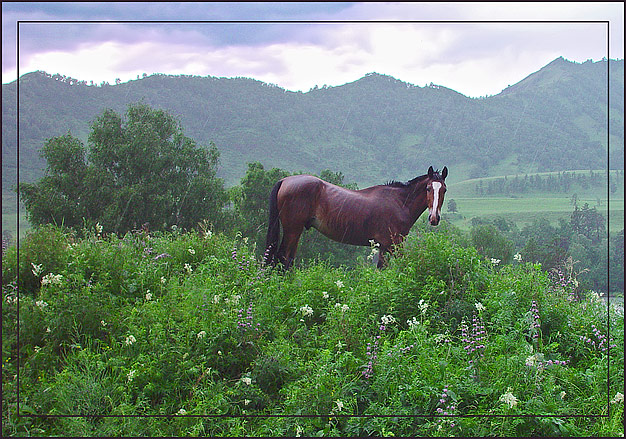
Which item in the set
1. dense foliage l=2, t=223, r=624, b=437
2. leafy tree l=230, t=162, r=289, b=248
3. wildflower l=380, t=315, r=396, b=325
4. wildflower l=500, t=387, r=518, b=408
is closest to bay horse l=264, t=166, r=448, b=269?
leafy tree l=230, t=162, r=289, b=248

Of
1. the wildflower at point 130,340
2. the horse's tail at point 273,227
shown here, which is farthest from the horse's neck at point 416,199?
the wildflower at point 130,340

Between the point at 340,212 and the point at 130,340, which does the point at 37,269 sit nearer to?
the point at 130,340

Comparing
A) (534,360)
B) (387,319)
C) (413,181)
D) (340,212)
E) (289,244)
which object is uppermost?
(413,181)

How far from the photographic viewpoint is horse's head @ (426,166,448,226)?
7539 mm

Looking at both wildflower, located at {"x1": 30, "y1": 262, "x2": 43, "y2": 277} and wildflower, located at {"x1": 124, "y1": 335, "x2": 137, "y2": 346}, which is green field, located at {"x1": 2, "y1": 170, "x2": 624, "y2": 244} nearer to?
wildflower, located at {"x1": 30, "y1": 262, "x2": 43, "y2": 277}

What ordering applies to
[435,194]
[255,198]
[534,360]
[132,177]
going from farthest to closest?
[255,198] < [132,177] < [435,194] < [534,360]

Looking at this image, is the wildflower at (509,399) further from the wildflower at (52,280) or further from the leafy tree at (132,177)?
the leafy tree at (132,177)

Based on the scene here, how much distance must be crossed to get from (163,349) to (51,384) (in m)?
1.00

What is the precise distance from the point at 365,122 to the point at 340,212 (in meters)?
1.50

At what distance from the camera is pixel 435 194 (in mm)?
7551

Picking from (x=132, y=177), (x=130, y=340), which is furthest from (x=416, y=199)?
(x=130, y=340)

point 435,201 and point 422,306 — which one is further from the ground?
point 435,201

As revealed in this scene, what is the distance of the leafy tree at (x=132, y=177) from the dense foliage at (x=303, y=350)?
1213 mm

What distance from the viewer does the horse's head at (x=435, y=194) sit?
7.54 meters
